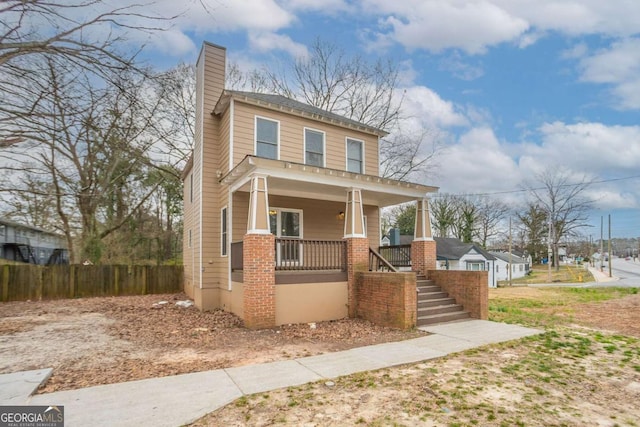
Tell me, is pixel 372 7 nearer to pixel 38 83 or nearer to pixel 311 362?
pixel 38 83

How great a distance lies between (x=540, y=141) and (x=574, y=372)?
24.9m

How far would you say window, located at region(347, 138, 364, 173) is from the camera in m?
12.0

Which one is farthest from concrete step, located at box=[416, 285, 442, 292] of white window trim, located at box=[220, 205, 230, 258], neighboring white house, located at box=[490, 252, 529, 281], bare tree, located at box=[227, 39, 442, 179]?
neighboring white house, located at box=[490, 252, 529, 281]

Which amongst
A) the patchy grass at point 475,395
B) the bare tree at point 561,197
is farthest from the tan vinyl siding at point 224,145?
the bare tree at point 561,197

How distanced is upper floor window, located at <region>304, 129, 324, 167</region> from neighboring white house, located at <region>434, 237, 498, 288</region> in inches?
802

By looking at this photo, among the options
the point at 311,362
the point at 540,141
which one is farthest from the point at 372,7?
the point at 540,141

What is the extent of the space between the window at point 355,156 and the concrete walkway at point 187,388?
7.05m

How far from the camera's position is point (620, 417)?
3.50 metres

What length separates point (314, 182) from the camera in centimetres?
871

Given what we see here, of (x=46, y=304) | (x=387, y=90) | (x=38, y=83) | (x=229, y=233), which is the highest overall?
(x=387, y=90)

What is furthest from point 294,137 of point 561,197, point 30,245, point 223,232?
point 561,197

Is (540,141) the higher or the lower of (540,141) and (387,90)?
the lower

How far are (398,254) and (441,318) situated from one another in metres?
3.44

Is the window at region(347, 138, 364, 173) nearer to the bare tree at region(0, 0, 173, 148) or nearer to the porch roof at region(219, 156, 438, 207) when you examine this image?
the porch roof at region(219, 156, 438, 207)
